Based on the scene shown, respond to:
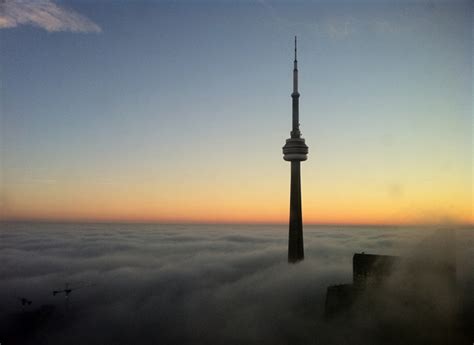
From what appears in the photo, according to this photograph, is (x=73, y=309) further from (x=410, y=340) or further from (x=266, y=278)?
(x=410, y=340)

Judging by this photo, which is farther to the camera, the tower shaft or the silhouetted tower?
the tower shaft

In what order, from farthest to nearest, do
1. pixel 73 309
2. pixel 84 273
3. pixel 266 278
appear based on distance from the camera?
1. pixel 84 273
2. pixel 266 278
3. pixel 73 309

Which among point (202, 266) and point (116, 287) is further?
point (202, 266)

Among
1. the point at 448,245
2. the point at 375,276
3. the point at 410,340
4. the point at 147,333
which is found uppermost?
the point at 448,245

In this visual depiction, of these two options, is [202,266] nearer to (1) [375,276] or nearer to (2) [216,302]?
(2) [216,302]

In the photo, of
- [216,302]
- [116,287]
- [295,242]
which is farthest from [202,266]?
[295,242]

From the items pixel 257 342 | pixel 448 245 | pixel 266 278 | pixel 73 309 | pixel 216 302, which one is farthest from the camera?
pixel 266 278

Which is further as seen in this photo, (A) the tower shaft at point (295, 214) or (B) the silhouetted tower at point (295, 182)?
(A) the tower shaft at point (295, 214)

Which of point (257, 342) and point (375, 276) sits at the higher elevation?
point (375, 276)

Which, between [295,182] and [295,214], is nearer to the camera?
[295,182]

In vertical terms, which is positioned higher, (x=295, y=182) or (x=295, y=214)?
(x=295, y=182)
